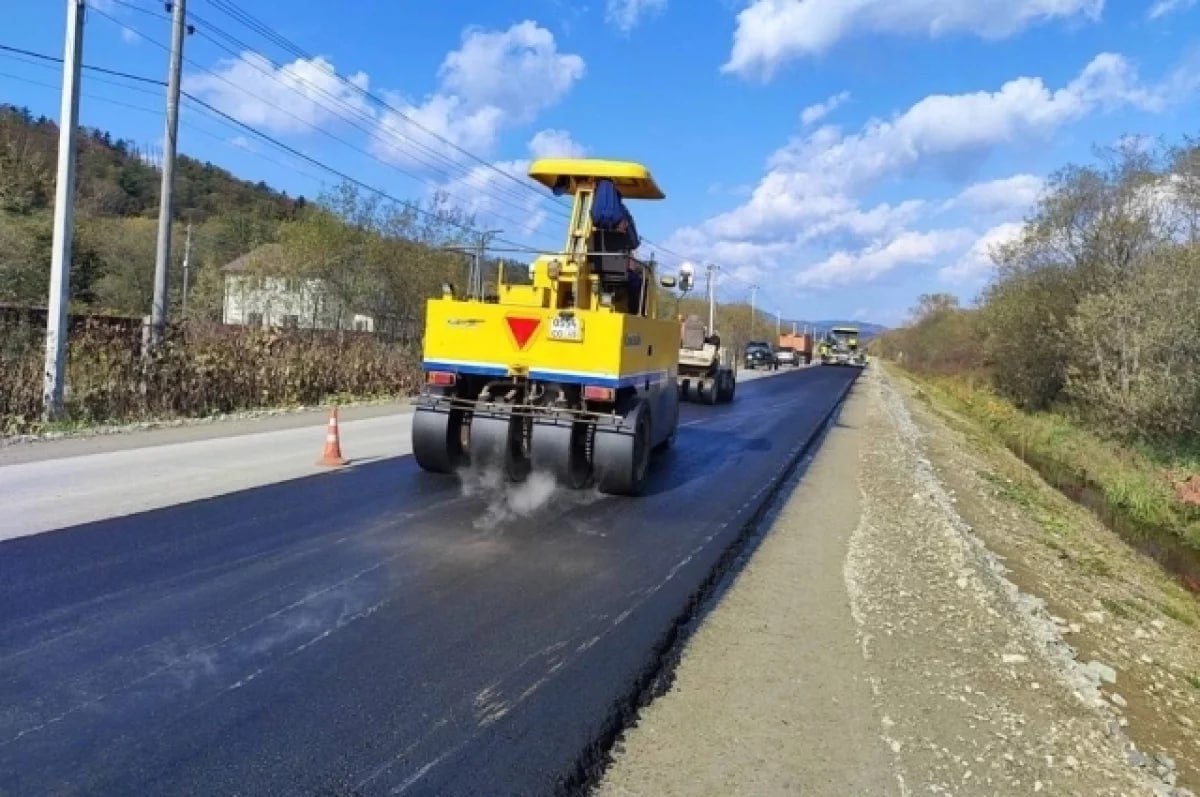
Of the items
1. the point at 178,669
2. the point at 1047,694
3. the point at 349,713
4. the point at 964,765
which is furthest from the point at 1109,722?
the point at 178,669

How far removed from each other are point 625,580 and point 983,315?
43046mm

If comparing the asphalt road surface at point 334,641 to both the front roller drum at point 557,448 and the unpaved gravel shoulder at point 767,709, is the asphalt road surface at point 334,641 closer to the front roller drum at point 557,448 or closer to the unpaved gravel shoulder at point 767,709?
the unpaved gravel shoulder at point 767,709

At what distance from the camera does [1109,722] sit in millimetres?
4801

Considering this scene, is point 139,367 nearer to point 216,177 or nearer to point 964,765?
point 964,765

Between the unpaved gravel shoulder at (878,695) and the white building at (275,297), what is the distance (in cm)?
2215

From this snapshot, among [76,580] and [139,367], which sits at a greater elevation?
[139,367]

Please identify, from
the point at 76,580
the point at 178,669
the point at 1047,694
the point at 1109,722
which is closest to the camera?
the point at 178,669

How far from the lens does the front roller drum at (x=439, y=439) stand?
388 inches

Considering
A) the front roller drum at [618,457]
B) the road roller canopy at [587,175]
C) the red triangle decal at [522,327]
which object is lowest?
the front roller drum at [618,457]

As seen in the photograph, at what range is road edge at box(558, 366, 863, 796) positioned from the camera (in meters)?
3.87

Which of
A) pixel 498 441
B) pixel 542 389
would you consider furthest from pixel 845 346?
pixel 498 441

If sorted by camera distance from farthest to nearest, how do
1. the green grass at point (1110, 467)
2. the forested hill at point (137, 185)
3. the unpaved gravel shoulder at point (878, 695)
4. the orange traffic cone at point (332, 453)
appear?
the forested hill at point (137, 185)
the green grass at point (1110, 467)
the orange traffic cone at point (332, 453)
the unpaved gravel shoulder at point (878, 695)

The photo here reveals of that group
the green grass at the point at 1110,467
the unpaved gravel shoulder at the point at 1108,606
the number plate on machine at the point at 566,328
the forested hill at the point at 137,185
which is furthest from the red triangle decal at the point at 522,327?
the forested hill at the point at 137,185

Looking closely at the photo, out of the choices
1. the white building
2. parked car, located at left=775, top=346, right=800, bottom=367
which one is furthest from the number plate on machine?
parked car, located at left=775, top=346, right=800, bottom=367
